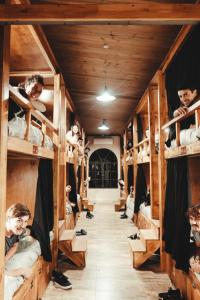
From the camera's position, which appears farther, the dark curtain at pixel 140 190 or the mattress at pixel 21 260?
the dark curtain at pixel 140 190

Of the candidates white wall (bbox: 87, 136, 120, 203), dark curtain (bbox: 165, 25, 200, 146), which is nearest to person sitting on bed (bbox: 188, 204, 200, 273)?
dark curtain (bbox: 165, 25, 200, 146)

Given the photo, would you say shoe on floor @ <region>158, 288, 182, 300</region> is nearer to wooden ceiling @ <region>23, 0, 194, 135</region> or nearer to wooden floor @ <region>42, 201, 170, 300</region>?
wooden floor @ <region>42, 201, 170, 300</region>

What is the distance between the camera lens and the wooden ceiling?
4508mm

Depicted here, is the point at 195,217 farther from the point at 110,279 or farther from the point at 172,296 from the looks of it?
the point at 110,279

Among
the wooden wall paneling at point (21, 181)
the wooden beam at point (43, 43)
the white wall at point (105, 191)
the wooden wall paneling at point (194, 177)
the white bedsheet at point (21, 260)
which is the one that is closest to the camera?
the white bedsheet at point (21, 260)

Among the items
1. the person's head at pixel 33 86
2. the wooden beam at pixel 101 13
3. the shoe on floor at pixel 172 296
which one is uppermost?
the wooden beam at pixel 101 13

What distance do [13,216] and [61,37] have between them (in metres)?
3.42

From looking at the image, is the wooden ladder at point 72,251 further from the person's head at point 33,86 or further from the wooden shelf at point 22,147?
the person's head at point 33,86

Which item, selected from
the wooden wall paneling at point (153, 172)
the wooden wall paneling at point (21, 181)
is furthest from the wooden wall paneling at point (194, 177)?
the wooden wall paneling at point (21, 181)

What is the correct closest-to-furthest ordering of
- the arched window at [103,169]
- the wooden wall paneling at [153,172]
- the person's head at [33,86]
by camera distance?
the person's head at [33,86]
the wooden wall paneling at [153,172]
the arched window at [103,169]

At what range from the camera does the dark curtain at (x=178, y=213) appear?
3621 millimetres

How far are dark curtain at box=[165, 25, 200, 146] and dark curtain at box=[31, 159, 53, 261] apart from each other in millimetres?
2421

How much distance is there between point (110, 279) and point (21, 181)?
8.75 ft

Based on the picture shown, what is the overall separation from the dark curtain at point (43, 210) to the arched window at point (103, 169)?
12237 mm
